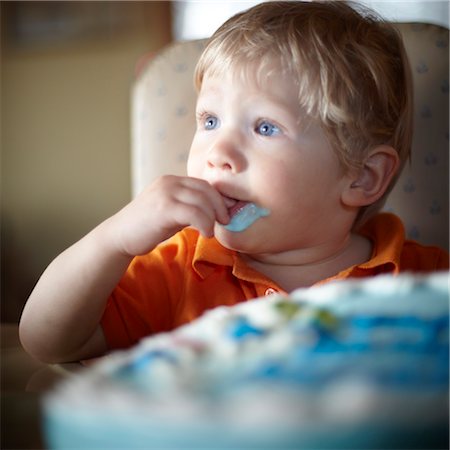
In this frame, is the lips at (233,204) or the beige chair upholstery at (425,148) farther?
the beige chair upholstery at (425,148)

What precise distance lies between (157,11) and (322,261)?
87.8 inches

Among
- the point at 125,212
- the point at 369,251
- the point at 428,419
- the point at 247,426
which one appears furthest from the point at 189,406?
the point at 369,251

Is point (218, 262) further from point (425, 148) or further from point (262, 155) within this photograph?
point (425, 148)

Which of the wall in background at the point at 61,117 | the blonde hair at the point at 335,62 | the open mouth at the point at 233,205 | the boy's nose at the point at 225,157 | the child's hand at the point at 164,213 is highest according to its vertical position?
the blonde hair at the point at 335,62

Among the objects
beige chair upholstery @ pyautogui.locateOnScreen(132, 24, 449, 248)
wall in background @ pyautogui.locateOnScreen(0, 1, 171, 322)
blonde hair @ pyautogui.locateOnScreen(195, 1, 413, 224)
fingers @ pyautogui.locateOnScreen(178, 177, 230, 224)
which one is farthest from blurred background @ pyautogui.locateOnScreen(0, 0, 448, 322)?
fingers @ pyautogui.locateOnScreen(178, 177, 230, 224)

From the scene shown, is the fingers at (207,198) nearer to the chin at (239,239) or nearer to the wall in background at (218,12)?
the chin at (239,239)

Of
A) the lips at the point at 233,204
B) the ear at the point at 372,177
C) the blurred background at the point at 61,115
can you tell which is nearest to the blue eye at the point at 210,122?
the lips at the point at 233,204

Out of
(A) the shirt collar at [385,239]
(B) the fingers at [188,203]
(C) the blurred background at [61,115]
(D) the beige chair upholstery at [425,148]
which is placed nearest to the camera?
(B) the fingers at [188,203]

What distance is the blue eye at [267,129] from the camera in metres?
0.95

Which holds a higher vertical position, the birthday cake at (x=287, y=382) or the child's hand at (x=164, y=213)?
the birthday cake at (x=287, y=382)

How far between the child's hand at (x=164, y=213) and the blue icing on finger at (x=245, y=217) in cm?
8

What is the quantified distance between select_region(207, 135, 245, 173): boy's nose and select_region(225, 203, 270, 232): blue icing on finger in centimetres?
5

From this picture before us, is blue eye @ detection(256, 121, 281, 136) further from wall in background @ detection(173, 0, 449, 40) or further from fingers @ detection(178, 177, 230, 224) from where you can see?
wall in background @ detection(173, 0, 449, 40)

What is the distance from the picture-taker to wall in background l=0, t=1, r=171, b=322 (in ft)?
10.0
